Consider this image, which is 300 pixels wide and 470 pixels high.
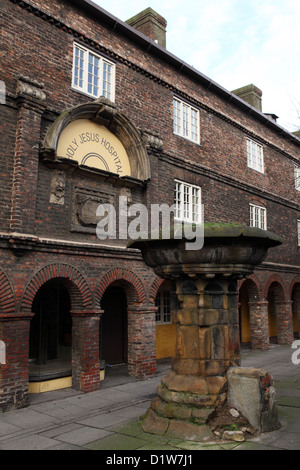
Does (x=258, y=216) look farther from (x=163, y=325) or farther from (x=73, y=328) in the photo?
(x=73, y=328)

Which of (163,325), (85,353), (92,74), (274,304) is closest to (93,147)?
(92,74)

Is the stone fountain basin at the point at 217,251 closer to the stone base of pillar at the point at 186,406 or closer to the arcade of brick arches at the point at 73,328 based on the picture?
the arcade of brick arches at the point at 73,328

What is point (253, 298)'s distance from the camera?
15320 millimetres

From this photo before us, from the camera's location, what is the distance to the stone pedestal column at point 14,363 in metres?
7.28

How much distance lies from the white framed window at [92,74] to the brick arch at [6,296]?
505cm

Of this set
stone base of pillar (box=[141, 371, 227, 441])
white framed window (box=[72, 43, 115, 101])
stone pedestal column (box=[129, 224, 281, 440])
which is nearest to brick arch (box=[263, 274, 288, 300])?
white framed window (box=[72, 43, 115, 101])

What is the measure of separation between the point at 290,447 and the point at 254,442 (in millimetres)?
431

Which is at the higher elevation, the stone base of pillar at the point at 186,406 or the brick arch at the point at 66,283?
the brick arch at the point at 66,283

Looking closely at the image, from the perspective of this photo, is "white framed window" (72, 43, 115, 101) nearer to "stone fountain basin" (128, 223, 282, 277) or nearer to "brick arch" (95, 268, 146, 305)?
"brick arch" (95, 268, 146, 305)

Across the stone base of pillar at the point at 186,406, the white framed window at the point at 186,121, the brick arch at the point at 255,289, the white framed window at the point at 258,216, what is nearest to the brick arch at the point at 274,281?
the brick arch at the point at 255,289

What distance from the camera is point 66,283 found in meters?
9.00

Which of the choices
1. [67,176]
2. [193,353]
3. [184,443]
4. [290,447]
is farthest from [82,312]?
[290,447]

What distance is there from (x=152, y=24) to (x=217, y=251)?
35.3ft
